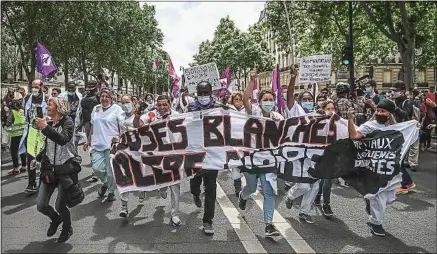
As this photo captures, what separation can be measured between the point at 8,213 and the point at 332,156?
445 centimetres

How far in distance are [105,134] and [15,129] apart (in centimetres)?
349

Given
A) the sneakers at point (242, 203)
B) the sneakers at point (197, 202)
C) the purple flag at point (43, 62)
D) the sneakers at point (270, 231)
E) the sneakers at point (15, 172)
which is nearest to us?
the sneakers at point (270, 231)

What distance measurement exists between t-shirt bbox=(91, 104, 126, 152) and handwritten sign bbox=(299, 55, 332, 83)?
17.4 ft

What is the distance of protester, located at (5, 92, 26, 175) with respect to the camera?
974 cm

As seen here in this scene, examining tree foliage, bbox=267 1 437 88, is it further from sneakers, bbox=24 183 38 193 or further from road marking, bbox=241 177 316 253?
sneakers, bbox=24 183 38 193

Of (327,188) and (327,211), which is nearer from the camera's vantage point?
(327,211)

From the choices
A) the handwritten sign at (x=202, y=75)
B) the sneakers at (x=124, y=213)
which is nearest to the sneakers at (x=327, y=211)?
the sneakers at (x=124, y=213)

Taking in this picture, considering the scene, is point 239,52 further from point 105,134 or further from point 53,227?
point 53,227

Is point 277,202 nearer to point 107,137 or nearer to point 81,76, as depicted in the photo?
point 107,137

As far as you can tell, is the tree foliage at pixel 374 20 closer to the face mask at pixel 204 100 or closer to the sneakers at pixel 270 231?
the face mask at pixel 204 100

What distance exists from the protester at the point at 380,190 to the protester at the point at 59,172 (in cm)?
330

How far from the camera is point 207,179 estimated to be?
5668 mm

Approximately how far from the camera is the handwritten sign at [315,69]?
36.0 feet

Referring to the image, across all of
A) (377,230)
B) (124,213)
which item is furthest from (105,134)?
(377,230)
